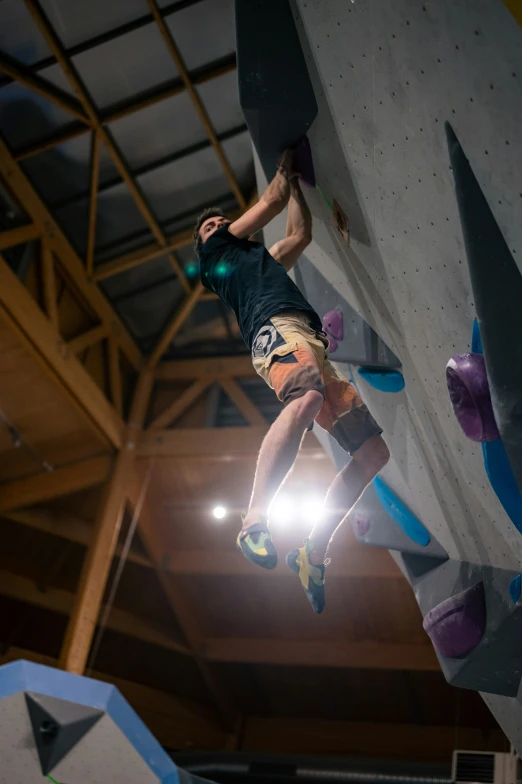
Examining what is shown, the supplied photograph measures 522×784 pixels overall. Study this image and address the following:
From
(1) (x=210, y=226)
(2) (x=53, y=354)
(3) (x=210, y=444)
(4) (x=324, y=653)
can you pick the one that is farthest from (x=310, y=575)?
(4) (x=324, y=653)

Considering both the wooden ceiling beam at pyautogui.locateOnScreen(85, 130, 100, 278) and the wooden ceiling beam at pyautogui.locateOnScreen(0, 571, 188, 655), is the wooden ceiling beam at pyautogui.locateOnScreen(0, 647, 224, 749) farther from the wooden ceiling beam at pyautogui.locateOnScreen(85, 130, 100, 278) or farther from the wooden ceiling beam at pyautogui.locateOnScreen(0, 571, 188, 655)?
the wooden ceiling beam at pyautogui.locateOnScreen(85, 130, 100, 278)

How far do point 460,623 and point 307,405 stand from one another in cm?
105

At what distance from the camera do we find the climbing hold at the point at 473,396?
147 cm

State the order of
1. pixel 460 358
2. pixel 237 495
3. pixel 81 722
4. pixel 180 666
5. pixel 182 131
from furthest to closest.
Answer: pixel 180 666
pixel 237 495
pixel 182 131
pixel 81 722
pixel 460 358

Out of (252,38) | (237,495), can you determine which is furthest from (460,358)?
(237,495)

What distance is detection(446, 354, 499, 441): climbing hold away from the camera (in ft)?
4.82

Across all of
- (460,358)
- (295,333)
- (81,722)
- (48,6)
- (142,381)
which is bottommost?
(81,722)

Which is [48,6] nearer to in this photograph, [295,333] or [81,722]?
[295,333]

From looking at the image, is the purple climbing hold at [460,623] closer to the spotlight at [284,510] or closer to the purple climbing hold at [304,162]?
the purple climbing hold at [304,162]

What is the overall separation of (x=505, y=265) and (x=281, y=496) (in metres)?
6.15

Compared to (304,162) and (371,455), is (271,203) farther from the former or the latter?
(371,455)

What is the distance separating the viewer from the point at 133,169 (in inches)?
275

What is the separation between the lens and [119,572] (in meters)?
8.49

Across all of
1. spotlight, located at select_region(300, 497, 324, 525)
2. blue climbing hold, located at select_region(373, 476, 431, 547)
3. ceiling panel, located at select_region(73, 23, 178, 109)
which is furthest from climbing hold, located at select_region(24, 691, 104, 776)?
ceiling panel, located at select_region(73, 23, 178, 109)
